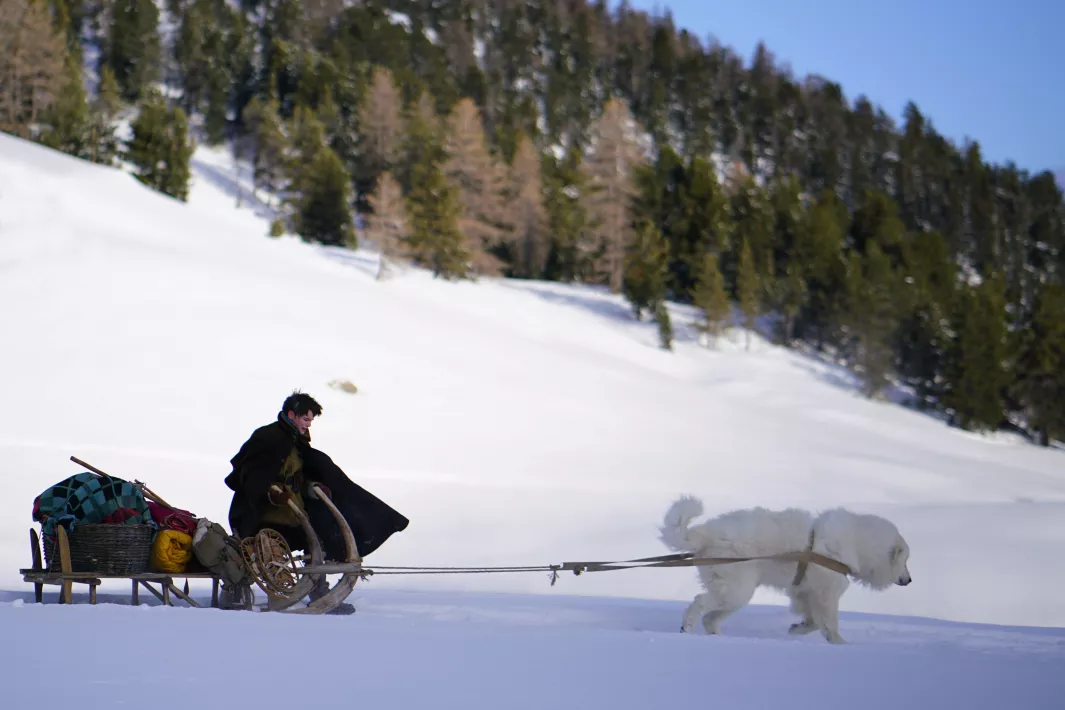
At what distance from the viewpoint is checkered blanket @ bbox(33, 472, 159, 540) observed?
564 cm

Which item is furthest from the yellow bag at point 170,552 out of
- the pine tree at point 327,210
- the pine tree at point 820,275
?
the pine tree at point 820,275

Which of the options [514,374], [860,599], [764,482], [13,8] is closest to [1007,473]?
[764,482]

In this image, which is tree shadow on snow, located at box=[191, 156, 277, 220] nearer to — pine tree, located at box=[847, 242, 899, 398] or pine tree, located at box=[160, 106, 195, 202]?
pine tree, located at box=[160, 106, 195, 202]

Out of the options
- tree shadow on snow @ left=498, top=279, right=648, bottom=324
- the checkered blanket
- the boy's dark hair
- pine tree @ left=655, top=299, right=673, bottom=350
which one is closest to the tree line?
pine tree @ left=655, top=299, right=673, bottom=350

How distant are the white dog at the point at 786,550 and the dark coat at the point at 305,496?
2.01 metres

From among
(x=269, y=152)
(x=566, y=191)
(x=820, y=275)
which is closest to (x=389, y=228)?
(x=566, y=191)

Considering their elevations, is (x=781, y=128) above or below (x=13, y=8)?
above

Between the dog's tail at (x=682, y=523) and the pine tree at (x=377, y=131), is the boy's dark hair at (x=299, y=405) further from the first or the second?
the pine tree at (x=377, y=131)

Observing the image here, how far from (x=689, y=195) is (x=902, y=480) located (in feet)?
108

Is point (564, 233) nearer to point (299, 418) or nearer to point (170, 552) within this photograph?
point (299, 418)

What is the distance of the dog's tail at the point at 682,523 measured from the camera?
6.09m

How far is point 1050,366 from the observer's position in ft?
159

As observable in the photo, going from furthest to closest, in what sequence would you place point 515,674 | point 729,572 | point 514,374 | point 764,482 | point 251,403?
point 514,374 < point 764,482 < point 251,403 < point 729,572 < point 515,674

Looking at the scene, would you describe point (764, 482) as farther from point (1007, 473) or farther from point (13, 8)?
point (13, 8)
